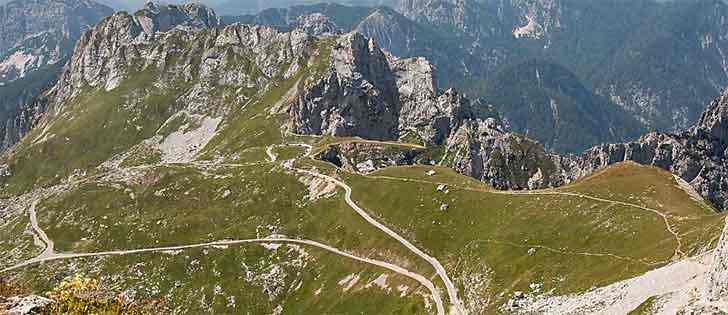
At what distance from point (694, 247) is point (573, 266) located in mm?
24394

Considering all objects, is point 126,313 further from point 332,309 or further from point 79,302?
point 332,309

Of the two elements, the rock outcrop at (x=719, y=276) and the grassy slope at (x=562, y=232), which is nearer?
the rock outcrop at (x=719, y=276)

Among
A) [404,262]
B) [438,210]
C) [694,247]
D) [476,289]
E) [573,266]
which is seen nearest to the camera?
[694,247]

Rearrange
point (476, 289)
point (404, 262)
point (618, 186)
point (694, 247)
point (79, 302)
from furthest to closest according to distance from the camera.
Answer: point (404, 262), point (618, 186), point (476, 289), point (694, 247), point (79, 302)

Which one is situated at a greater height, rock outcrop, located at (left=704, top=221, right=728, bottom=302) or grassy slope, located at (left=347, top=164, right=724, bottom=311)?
rock outcrop, located at (left=704, top=221, right=728, bottom=302)

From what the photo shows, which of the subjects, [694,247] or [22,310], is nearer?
[22,310]

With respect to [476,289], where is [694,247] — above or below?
above

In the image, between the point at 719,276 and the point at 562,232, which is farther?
the point at 562,232

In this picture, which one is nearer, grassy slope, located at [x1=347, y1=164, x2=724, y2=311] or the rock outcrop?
the rock outcrop

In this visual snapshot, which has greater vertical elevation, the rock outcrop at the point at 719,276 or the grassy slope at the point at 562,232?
the rock outcrop at the point at 719,276

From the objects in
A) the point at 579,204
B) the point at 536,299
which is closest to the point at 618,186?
the point at 579,204

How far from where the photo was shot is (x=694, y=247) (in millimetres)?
107062

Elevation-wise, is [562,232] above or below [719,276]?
below

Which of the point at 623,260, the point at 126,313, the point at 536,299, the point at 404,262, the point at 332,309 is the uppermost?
the point at 126,313
